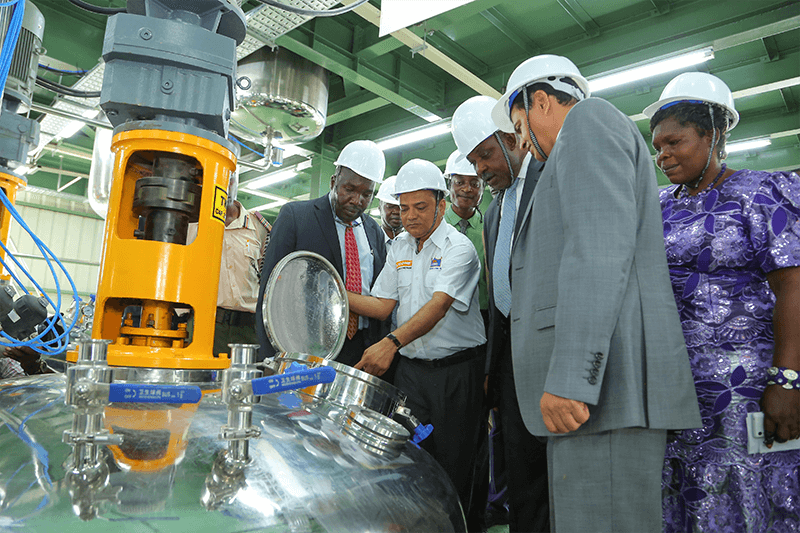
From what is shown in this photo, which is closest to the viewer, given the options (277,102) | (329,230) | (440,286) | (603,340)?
(603,340)

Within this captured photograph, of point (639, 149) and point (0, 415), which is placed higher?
point (639, 149)

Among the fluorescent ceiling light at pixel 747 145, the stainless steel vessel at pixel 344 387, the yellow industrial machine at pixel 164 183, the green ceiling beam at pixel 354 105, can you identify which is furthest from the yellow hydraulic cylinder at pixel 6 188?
the fluorescent ceiling light at pixel 747 145

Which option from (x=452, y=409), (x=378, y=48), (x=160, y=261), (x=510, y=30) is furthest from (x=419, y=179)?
(x=510, y=30)

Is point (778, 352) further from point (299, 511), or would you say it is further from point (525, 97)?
point (299, 511)

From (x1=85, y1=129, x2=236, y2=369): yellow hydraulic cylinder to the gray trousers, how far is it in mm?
812

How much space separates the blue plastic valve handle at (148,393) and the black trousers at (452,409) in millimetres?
1363

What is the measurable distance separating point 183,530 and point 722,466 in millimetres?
1291

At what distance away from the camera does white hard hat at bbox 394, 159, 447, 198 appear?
248 cm

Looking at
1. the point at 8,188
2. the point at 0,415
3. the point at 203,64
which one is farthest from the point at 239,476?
the point at 8,188

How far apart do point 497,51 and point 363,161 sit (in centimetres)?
364

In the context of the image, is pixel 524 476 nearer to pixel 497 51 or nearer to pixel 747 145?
pixel 497 51

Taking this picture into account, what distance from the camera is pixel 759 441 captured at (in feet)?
4.53

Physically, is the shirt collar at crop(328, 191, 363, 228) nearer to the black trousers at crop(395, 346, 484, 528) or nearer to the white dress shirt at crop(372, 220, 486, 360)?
the white dress shirt at crop(372, 220, 486, 360)

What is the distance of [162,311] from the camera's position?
1298 millimetres
